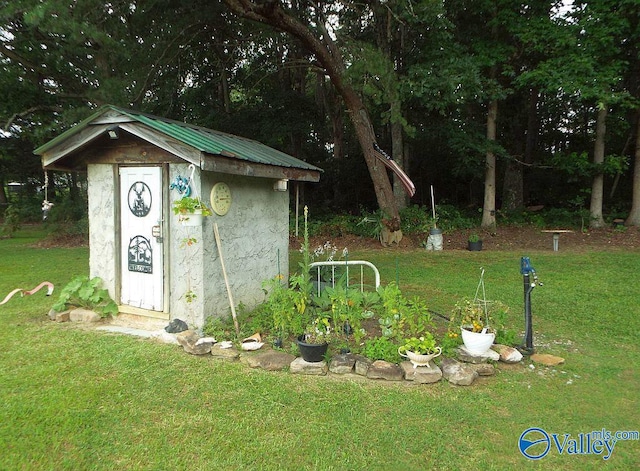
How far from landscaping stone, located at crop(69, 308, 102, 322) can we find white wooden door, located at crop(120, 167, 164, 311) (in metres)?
0.34

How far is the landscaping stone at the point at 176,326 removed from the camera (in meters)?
4.52

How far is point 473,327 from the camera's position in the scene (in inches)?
153

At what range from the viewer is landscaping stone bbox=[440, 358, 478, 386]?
3.47 meters

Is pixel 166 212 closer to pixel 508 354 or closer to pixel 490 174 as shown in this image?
pixel 508 354

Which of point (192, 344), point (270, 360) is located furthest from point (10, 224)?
point (270, 360)

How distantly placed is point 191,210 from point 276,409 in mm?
2289

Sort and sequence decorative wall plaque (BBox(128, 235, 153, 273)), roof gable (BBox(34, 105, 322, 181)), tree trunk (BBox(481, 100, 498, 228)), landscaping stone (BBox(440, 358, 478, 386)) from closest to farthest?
landscaping stone (BBox(440, 358, 478, 386))
roof gable (BBox(34, 105, 322, 181))
decorative wall plaque (BBox(128, 235, 153, 273))
tree trunk (BBox(481, 100, 498, 228))

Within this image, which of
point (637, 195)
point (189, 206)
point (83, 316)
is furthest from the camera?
point (637, 195)

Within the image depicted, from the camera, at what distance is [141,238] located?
A: 5.07 m

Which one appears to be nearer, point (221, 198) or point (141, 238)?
point (221, 198)

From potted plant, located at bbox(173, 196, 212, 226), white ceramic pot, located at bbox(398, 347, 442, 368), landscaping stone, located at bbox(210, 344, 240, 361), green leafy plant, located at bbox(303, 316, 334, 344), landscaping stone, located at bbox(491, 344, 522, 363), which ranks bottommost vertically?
landscaping stone, located at bbox(210, 344, 240, 361)

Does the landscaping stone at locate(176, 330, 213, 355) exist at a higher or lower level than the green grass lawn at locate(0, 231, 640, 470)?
higher

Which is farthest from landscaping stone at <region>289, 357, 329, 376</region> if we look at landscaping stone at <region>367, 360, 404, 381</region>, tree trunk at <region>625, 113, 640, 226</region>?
tree trunk at <region>625, 113, 640, 226</region>

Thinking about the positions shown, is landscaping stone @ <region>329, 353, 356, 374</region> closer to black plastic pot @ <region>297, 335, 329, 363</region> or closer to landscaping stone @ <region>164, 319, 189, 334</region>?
black plastic pot @ <region>297, 335, 329, 363</region>
